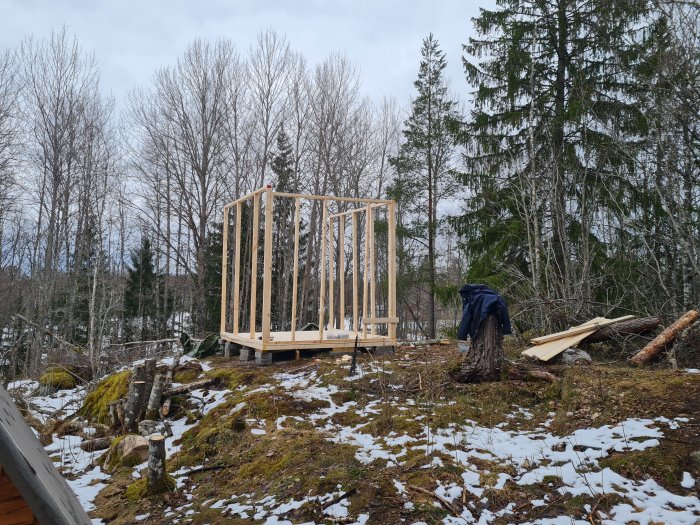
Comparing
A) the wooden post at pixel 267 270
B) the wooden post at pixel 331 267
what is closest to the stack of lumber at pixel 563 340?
the wooden post at pixel 331 267

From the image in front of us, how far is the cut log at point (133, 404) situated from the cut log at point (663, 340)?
22.2ft

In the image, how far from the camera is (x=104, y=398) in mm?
7410

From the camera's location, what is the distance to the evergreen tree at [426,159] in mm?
18250

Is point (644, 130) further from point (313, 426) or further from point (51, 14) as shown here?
point (51, 14)

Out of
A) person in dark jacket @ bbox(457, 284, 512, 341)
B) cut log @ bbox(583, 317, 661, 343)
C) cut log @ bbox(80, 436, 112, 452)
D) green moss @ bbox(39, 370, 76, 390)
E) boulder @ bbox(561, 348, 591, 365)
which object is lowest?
cut log @ bbox(80, 436, 112, 452)

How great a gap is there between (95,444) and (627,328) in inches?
306

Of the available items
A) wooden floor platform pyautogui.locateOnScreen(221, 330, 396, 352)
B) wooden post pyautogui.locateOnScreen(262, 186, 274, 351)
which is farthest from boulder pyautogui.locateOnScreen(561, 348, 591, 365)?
wooden post pyautogui.locateOnScreen(262, 186, 274, 351)

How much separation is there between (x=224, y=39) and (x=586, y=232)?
15.9m

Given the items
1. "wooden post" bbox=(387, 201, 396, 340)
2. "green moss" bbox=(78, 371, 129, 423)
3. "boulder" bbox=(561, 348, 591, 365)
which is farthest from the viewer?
"wooden post" bbox=(387, 201, 396, 340)

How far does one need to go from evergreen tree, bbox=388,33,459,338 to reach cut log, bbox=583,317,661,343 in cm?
1091

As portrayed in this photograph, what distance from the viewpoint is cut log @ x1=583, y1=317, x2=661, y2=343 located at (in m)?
6.88

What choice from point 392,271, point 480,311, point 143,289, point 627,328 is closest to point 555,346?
point 627,328

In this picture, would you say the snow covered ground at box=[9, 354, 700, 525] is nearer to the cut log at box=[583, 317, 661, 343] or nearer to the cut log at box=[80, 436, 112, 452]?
the cut log at box=[80, 436, 112, 452]

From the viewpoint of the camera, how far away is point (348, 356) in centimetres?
793
